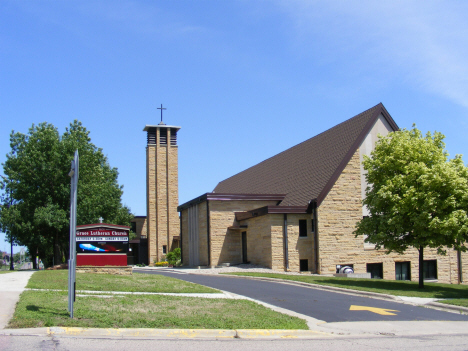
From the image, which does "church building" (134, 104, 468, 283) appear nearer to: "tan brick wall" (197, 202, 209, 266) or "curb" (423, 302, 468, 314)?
"tan brick wall" (197, 202, 209, 266)

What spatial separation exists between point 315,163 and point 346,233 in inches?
224

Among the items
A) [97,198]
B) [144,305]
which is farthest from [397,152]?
[97,198]

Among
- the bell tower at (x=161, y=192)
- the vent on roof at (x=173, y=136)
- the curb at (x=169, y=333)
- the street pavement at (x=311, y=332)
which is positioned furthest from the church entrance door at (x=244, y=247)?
the curb at (x=169, y=333)

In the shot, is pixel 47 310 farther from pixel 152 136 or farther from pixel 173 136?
pixel 173 136

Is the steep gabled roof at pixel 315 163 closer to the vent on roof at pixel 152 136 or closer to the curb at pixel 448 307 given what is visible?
the vent on roof at pixel 152 136

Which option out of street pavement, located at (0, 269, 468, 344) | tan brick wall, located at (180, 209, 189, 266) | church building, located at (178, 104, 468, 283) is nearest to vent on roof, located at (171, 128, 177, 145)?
tan brick wall, located at (180, 209, 189, 266)

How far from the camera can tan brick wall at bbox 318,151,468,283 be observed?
94.4ft

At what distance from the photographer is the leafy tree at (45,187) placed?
31734 mm

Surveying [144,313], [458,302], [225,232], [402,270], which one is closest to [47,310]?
[144,313]

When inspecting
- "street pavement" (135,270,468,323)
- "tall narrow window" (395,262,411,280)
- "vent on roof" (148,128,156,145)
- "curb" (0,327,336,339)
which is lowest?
"tall narrow window" (395,262,411,280)

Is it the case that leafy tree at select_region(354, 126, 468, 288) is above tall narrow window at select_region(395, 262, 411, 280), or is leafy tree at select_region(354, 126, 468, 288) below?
above

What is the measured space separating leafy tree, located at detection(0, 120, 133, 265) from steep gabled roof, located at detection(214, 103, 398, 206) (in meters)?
12.6

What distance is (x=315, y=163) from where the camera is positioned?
3278cm

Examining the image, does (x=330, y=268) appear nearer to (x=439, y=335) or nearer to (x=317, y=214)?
(x=317, y=214)
